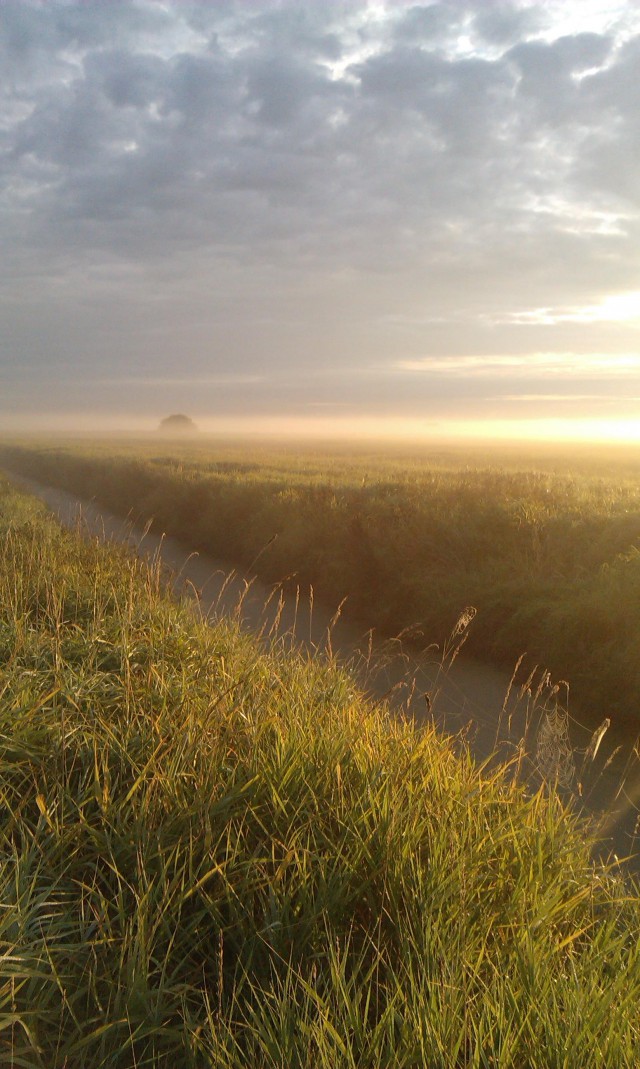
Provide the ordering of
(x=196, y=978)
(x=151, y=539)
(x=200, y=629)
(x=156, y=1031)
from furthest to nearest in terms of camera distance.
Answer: (x=151, y=539), (x=200, y=629), (x=196, y=978), (x=156, y=1031)

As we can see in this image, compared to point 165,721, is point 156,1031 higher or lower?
lower

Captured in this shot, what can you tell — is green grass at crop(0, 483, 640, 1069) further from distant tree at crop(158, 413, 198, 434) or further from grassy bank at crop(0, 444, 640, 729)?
distant tree at crop(158, 413, 198, 434)

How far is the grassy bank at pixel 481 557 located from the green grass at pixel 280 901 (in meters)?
1.92

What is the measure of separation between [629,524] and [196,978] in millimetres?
9132

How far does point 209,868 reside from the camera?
2912 mm

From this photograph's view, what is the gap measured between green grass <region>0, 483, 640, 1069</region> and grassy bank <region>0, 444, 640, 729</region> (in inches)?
75.4

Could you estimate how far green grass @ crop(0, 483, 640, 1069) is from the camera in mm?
2180

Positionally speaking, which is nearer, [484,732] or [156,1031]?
[156,1031]

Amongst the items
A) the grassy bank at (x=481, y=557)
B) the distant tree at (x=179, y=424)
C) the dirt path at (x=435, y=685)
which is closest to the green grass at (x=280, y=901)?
the dirt path at (x=435, y=685)

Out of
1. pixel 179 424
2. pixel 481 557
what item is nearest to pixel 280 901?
pixel 481 557

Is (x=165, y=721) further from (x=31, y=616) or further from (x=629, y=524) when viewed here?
(x=629, y=524)

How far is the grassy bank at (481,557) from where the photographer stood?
811cm

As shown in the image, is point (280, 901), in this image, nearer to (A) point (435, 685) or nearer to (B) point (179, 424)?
(A) point (435, 685)

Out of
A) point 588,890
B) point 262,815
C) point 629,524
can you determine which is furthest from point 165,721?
point 629,524
